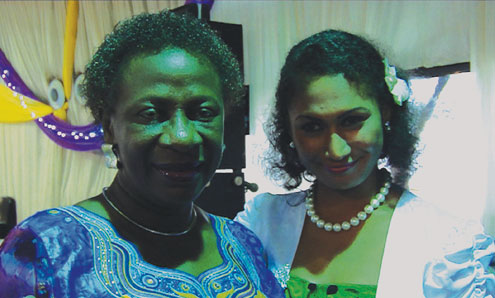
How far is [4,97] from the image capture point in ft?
11.3

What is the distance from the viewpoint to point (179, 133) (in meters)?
0.71

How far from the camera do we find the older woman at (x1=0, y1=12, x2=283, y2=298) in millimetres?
685

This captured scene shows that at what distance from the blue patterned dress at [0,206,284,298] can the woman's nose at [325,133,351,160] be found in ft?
1.22

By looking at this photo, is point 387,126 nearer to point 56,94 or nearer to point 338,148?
point 338,148

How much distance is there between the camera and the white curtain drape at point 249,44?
7.75ft

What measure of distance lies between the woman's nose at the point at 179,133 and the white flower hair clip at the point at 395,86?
1.95ft

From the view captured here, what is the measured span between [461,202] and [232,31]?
1373 mm

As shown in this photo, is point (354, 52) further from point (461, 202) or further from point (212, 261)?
point (461, 202)

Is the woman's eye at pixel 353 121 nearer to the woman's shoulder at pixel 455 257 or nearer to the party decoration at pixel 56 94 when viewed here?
the woman's shoulder at pixel 455 257

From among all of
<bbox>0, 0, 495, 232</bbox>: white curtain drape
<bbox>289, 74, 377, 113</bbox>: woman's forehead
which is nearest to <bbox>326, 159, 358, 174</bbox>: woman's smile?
<bbox>289, 74, 377, 113</bbox>: woman's forehead

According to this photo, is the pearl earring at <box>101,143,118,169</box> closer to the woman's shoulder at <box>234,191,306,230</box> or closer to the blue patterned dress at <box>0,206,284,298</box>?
the blue patterned dress at <box>0,206,284,298</box>

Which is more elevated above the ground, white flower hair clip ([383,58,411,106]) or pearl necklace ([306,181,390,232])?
white flower hair clip ([383,58,411,106])

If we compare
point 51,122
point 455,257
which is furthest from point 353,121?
point 51,122

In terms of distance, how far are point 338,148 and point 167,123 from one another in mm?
465
